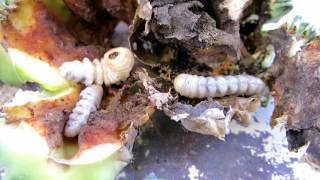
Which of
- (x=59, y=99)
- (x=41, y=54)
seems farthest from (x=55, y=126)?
(x=41, y=54)

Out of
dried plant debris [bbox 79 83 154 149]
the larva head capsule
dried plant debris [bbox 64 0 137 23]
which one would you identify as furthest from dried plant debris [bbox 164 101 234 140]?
dried plant debris [bbox 64 0 137 23]

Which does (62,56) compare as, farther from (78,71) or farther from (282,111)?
(282,111)

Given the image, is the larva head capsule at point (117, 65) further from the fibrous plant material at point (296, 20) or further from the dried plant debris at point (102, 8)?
the fibrous plant material at point (296, 20)

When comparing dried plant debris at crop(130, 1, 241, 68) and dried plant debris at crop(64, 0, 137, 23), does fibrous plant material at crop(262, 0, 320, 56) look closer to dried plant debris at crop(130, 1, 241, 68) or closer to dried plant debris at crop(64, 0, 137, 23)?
dried plant debris at crop(130, 1, 241, 68)

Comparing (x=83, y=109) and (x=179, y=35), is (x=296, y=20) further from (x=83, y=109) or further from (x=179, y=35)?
(x=83, y=109)

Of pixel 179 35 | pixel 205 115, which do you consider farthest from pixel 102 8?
pixel 205 115

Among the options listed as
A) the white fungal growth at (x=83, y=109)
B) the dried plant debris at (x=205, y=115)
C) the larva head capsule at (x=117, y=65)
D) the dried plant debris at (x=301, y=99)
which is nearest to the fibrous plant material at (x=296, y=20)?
the dried plant debris at (x=301, y=99)
